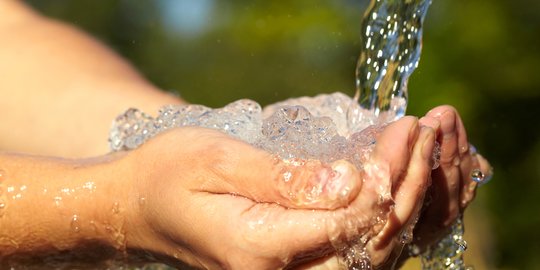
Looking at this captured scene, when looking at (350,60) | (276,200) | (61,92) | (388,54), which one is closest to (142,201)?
(276,200)

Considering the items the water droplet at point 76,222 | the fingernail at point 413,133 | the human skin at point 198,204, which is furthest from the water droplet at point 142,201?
the fingernail at point 413,133

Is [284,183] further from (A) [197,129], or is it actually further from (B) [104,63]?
(B) [104,63]

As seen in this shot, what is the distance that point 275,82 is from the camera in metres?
6.27

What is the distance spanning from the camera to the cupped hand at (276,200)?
1.08 metres

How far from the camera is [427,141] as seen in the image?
1.18m

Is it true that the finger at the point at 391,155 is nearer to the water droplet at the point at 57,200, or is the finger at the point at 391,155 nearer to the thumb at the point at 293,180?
the thumb at the point at 293,180

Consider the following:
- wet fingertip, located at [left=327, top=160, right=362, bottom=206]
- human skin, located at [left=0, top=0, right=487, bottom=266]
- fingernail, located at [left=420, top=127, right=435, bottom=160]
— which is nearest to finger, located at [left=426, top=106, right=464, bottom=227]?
fingernail, located at [left=420, top=127, right=435, bottom=160]

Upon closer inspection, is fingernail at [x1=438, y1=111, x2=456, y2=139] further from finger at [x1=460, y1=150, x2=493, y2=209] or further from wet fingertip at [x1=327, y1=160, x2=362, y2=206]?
wet fingertip at [x1=327, y1=160, x2=362, y2=206]

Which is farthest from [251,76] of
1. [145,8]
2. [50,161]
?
[50,161]

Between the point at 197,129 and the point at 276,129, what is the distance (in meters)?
0.11

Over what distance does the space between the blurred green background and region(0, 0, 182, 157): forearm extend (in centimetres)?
147

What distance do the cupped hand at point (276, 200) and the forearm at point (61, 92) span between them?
2.15 ft

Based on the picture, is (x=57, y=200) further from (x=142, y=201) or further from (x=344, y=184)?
(x=344, y=184)

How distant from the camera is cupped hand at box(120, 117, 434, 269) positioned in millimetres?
1084
